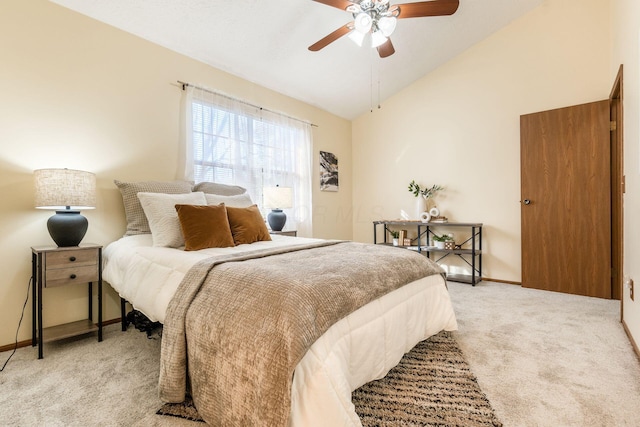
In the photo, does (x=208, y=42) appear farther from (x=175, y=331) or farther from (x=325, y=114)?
(x=175, y=331)

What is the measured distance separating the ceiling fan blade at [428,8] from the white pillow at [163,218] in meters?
2.18

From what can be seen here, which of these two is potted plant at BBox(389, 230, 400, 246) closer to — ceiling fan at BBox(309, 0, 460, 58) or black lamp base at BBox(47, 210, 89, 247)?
ceiling fan at BBox(309, 0, 460, 58)

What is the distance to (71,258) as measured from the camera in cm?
201

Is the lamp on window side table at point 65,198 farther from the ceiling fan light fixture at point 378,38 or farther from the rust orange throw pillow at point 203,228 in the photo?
the ceiling fan light fixture at point 378,38

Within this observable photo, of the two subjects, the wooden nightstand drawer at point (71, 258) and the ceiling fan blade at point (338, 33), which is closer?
the wooden nightstand drawer at point (71, 258)

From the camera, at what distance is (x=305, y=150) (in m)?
4.24

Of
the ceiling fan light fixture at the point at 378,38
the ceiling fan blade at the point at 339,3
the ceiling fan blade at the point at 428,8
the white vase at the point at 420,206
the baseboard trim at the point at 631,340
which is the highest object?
the ceiling fan blade at the point at 339,3

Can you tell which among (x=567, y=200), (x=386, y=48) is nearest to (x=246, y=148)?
(x=386, y=48)

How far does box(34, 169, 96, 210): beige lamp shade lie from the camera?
1.94 m

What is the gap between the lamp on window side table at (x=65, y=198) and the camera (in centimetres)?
194

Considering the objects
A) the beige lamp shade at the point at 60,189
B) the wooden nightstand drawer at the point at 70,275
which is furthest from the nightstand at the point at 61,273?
the beige lamp shade at the point at 60,189

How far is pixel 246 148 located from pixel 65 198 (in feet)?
5.98

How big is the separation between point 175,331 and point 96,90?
220 centimetres

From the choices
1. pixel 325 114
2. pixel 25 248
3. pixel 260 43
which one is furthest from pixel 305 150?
pixel 25 248
